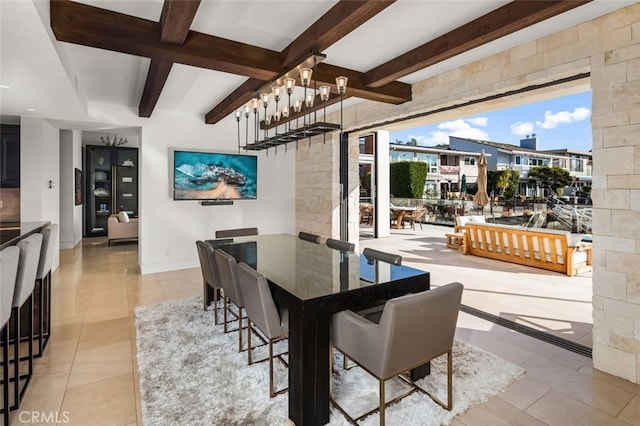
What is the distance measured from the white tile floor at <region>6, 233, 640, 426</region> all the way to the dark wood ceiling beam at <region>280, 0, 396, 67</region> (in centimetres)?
259

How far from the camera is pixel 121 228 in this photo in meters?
8.02

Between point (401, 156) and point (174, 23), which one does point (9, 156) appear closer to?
point (174, 23)

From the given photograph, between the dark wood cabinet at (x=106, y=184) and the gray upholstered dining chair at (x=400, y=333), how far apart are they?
31.8ft

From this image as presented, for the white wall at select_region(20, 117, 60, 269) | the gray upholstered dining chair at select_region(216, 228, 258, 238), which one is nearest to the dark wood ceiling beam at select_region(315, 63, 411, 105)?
the gray upholstered dining chair at select_region(216, 228, 258, 238)

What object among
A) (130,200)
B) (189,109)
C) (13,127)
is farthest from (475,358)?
(130,200)

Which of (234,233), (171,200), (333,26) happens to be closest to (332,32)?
(333,26)

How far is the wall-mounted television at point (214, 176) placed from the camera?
563 cm

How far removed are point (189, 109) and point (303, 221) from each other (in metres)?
2.79

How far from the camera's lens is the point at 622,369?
2.42m

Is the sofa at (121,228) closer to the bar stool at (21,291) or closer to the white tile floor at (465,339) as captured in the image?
the white tile floor at (465,339)

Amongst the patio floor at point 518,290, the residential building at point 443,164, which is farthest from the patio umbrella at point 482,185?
the residential building at point 443,164

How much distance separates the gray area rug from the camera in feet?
6.52

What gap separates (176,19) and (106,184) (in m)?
9.18

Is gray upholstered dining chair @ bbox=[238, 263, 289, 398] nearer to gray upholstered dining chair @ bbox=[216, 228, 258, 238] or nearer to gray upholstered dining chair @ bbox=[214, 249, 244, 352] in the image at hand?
gray upholstered dining chair @ bbox=[214, 249, 244, 352]
